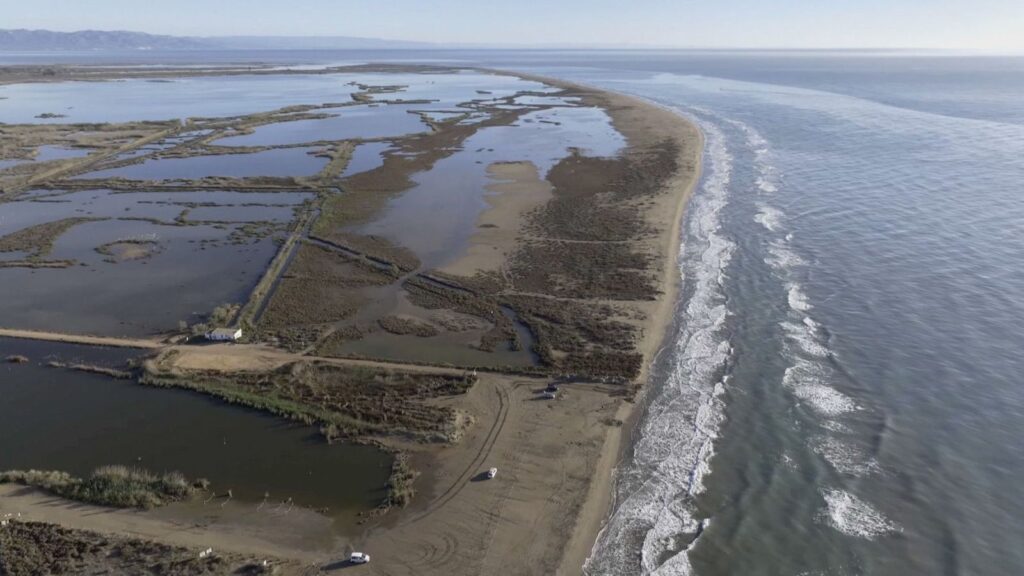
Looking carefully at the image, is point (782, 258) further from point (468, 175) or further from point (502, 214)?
point (468, 175)

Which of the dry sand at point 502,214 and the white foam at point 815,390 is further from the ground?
the dry sand at point 502,214

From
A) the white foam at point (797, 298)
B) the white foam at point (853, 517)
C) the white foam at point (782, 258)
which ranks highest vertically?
the white foam at point (782, 258)

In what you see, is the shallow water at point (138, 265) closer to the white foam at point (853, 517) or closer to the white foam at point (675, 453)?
the white foam at point (675, 453)

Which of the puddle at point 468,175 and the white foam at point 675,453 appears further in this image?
the puddle at point 468,175

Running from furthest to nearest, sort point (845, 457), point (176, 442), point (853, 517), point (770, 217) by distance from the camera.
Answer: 1. point (770, 217)
2. point (176, 442)
3. point (845, 457)
4. point (853, 517)

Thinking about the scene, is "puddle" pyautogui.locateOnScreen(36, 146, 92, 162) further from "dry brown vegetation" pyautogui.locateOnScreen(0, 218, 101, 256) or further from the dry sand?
the dry sand

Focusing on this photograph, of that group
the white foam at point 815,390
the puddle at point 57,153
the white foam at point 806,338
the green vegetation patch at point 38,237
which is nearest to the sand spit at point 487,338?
the white foam at point 806,338

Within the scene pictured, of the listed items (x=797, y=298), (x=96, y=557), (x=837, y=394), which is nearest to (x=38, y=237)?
(x=96, y=557)
